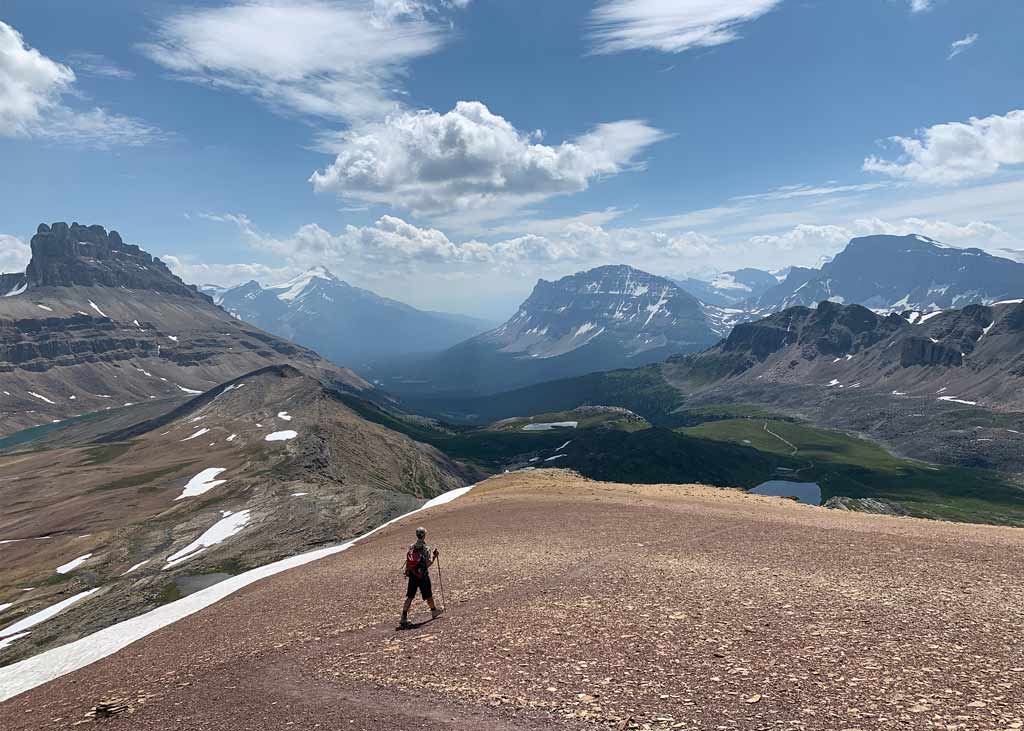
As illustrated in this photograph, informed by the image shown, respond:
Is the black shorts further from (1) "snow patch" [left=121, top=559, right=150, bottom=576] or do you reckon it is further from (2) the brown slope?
(1) "snow patch" [left=121, top=559, right=150, bottom=576]

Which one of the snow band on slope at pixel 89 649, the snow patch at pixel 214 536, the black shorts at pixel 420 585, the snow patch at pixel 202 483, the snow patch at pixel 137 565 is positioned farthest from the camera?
the snow patch at pixel 202 483

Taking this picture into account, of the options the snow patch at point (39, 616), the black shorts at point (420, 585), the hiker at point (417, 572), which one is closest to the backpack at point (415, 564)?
the hiker at point (417, 572)

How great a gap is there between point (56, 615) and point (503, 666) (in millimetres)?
71722

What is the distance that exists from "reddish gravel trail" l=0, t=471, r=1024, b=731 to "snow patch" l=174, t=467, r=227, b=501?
10839 centimetres

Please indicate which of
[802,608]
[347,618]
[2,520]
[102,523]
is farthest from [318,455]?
[802,608]

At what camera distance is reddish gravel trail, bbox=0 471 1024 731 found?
13391 mm

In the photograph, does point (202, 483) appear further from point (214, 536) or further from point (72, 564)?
point (214, 536)

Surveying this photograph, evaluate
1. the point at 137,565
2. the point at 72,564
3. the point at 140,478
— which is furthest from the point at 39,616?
the point at 140,478

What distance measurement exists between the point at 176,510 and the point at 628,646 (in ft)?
385

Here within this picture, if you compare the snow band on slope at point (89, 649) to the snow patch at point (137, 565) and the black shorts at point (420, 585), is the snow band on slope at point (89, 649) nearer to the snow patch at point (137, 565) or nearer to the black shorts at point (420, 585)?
the black shorts at point (420, 585)

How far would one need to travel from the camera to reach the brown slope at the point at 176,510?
208ft

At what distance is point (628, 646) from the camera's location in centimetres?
1691

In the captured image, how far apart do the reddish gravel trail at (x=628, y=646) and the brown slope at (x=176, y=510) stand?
38.4 m

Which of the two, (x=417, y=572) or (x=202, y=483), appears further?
(x=202, y=483)
